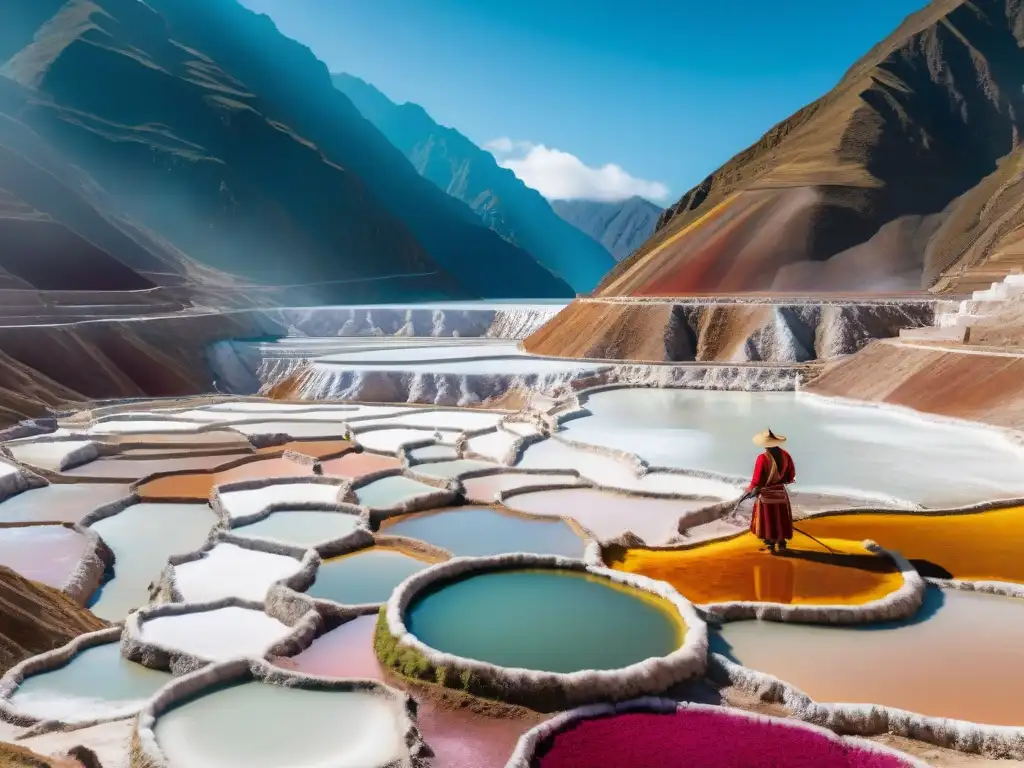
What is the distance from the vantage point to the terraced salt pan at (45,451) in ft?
64.0

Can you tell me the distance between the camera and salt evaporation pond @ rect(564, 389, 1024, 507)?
14.7 meters

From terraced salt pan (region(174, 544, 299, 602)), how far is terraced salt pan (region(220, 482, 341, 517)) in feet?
6.29

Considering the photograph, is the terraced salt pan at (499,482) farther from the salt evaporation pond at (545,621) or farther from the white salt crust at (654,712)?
the white salt crust at (654,712)

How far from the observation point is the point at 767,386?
31.0 meters

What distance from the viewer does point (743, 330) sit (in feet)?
123

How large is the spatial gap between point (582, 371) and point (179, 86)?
288 feet

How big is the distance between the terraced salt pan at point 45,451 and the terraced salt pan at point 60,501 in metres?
1.81

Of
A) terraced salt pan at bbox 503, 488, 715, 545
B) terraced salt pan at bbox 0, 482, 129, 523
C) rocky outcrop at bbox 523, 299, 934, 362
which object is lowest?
terraced salt pan at bbox 0, 482, 129, 523

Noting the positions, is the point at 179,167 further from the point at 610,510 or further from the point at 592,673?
the point at 592,673

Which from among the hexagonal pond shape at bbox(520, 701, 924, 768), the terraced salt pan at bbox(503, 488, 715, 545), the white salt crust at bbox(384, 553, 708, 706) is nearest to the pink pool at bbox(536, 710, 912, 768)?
the hexagonal pond shape at bbox(520, 701, 924, 768)

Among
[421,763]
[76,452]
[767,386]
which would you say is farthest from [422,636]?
[767,386]

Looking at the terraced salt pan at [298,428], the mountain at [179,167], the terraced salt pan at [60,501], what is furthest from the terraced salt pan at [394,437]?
the mountain at [179,167]

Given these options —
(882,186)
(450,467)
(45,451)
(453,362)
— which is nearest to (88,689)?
(450,467)

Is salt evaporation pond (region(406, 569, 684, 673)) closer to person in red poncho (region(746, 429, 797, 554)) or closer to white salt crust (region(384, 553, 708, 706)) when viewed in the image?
white salt crust (region(384, 553, 708, 706))
